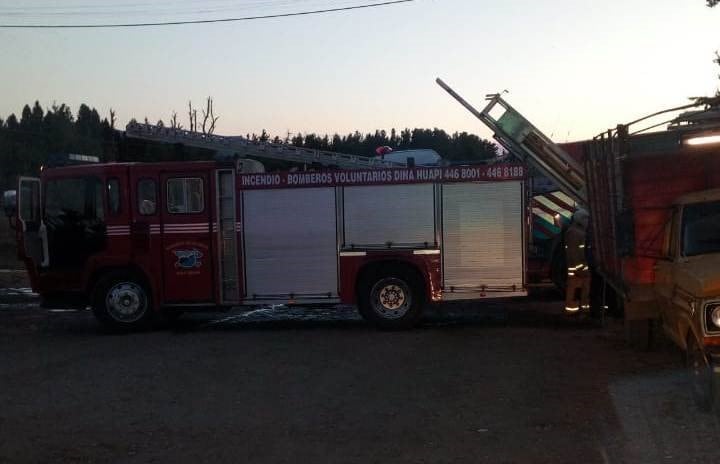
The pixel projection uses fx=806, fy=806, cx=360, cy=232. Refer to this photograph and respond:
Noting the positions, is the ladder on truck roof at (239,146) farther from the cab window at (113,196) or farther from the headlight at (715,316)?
the headlight at (715,316)

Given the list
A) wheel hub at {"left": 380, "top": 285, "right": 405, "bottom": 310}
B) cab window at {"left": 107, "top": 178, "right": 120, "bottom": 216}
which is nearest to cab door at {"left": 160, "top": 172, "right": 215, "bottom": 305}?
cab window at {"left": 107, "top": 178, "right": 120, "bottom": 216}

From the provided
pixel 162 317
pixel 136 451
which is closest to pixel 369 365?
pixel 136 451

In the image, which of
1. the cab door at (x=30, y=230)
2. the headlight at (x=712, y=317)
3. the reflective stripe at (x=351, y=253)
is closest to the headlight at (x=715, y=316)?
the headlight at (x=712, y=317)

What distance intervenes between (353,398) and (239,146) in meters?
10.4

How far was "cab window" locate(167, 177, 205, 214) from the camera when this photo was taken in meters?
12.9

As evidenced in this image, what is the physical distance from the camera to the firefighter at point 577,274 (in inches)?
496

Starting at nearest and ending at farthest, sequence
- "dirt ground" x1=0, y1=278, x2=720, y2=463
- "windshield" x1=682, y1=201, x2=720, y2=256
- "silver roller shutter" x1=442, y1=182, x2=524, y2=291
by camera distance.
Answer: "dirt ground" x1=0, y1=278, x2=720, y2=463, "windshield" x1=682, y1=201, x2=720, y2=256, "silver roller shutter" x1=442, y1=182, x2=524, y2=291

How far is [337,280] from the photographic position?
1274 centimetres

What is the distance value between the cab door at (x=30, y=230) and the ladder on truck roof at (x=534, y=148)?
24.6 ft

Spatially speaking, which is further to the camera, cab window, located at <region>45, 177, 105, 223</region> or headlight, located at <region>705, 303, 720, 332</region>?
cab window, located at <region>45, 177, 105, 223</region>

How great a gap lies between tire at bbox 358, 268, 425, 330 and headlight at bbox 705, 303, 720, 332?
6.11 m

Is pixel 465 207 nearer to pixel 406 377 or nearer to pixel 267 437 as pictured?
pixel 406 377

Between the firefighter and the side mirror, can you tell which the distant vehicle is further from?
the side mirror

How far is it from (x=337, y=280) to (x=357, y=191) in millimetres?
1445
